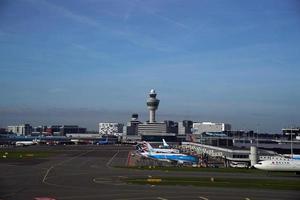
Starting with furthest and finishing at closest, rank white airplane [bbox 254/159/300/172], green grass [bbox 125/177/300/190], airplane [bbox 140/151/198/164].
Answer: airplane [bbox 140/151/198/164]
white airplane [bbox 254/159/300/172]
green grass [bbox 125/177/300/190]

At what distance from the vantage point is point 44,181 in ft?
154

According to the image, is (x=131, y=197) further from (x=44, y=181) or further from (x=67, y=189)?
(x=44, y=181)

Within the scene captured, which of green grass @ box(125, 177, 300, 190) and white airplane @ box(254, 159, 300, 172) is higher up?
white airplane @ box(254, 159, 300, 172)

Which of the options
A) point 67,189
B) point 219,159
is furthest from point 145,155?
point 67,189

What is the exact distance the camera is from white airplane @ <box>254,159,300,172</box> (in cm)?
6158

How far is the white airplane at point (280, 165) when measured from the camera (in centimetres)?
6158

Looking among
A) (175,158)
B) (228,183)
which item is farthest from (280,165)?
(175,158)

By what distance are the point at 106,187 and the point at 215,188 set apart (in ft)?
39.7

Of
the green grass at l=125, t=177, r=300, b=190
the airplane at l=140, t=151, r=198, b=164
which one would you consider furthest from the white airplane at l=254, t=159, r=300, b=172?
the airplane at l=140, t=151, r=198, b=164

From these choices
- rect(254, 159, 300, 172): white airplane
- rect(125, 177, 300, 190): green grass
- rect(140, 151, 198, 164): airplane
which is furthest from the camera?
rect(140, 151, 198, 164): airplane

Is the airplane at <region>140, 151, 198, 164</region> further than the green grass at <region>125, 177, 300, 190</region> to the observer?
Yes

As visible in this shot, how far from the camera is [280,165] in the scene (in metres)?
61.8

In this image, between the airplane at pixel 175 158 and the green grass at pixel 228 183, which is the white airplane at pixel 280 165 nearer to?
the green grass at pixel 228 183

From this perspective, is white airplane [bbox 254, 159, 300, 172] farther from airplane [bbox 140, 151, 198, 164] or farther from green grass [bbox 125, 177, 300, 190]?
airplane [bbox 140, 151, 198, 164]
